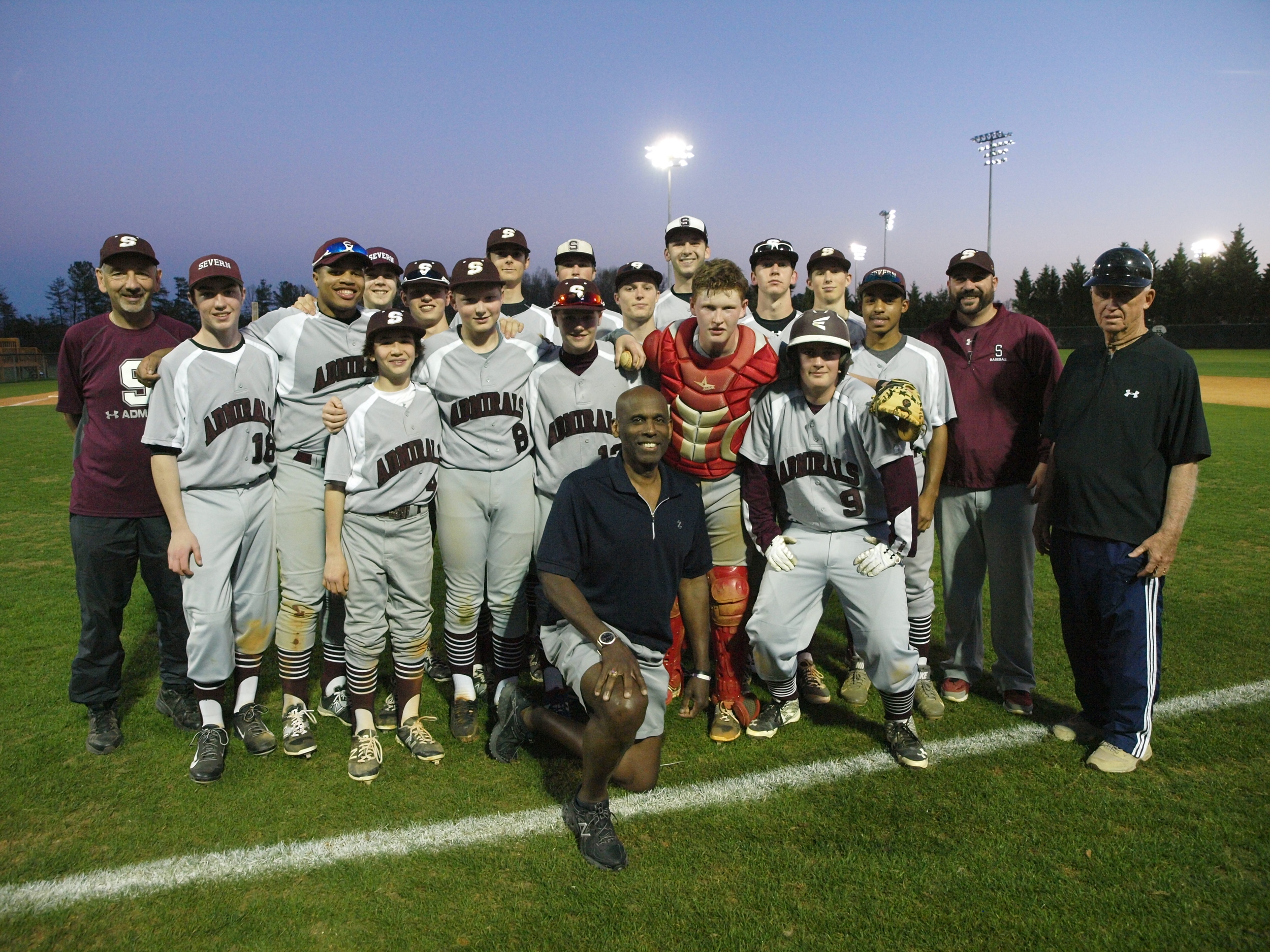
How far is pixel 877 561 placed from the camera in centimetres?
419

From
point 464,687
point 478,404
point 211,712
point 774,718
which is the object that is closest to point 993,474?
point 774,718

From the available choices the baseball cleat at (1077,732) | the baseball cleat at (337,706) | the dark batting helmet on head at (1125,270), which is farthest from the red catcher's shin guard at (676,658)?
the dark batting helmet on head at (1125,270)

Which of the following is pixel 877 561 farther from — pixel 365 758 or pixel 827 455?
pixel 365 758

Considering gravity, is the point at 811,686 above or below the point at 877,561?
below

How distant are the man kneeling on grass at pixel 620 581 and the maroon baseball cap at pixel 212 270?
7.03 feet

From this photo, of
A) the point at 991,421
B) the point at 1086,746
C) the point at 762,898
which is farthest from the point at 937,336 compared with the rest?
the point at 762,898

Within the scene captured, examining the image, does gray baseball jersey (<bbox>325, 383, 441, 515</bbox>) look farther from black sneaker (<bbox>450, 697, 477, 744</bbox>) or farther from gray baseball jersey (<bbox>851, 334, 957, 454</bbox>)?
gray baseball jersey (<bbox>851, 334, 957, 454</bbox>)

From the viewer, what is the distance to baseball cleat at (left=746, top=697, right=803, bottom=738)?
4.47 meters

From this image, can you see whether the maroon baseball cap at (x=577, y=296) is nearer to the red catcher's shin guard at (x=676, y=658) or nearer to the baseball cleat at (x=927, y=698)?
the red catcher's shin guard at (x=676, y=658)

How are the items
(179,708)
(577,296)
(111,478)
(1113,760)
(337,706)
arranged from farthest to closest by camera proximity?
(337,706) < (179,708) < (577,296) < (111,478) < (1113,760)

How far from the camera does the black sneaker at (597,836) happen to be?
3.28 meters

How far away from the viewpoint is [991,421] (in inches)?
187

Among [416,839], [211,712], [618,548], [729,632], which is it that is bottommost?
[416,839]

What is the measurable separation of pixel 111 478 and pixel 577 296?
269 centimetres
